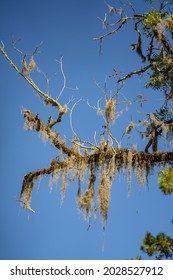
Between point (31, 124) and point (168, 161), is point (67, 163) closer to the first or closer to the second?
point (31, 124)

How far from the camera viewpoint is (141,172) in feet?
26.8

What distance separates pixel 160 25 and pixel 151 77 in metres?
1.12

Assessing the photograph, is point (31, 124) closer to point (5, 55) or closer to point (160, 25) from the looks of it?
point (5, 55)

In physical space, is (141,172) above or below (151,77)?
below

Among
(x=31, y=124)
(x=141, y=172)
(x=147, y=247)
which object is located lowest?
(x=147, y=247)

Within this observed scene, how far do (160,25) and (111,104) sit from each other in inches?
95.5

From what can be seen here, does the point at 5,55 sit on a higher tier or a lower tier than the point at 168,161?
higher

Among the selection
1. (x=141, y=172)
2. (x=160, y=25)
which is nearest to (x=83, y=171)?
(x=141, y=172)

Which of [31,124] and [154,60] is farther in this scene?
[154,60]
